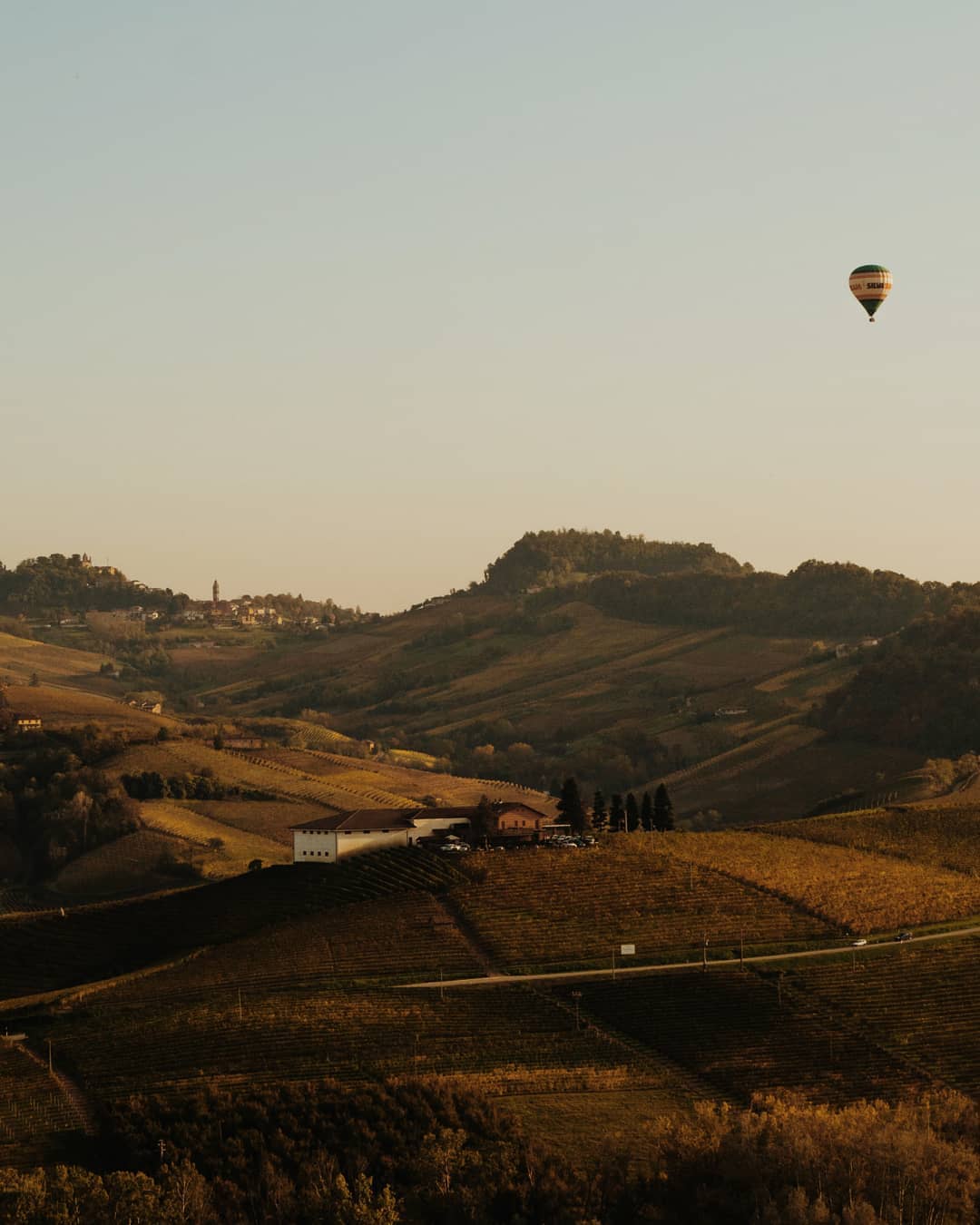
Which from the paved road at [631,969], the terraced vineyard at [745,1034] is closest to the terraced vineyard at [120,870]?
the paved road at [631,969]

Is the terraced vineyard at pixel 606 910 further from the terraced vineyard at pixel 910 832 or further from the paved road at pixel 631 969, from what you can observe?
the terraced vineyard at pixel 910 832

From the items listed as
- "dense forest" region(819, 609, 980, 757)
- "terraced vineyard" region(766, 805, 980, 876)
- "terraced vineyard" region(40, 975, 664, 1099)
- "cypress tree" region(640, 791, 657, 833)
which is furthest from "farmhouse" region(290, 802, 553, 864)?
"dense forest" region(819, 609, 980, 757)

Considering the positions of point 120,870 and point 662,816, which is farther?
point 120,870

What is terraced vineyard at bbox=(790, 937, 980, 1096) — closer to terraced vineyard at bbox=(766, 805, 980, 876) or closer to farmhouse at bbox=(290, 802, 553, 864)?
terraced vineyard at bbox=(766, 805, 980, 876)

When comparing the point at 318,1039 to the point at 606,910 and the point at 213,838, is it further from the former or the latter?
the point at 213,838

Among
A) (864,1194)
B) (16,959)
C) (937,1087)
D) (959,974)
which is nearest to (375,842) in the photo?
(16,959)

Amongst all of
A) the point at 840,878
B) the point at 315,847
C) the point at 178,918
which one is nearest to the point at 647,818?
the point at 840,878
